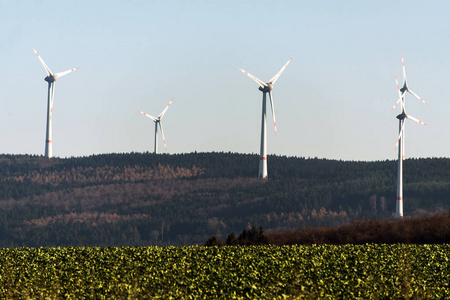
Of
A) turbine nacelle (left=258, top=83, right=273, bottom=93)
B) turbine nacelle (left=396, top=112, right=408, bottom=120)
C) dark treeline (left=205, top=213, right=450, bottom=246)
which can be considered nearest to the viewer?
dark treeline (left=205, top=213, right=450, bottom=246)

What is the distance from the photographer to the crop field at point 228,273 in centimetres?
2969

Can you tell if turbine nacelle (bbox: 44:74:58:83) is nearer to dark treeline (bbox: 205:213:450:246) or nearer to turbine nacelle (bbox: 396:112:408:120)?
turbine nacelle (bbox: 396:112:408:120)

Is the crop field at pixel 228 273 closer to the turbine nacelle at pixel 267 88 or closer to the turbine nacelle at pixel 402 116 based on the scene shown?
the turbine nacelle at pixel 402 116

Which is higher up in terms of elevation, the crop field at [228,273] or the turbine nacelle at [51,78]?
the turbine nacelle at [51,78]

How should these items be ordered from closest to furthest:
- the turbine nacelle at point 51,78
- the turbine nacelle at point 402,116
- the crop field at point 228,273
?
the crop field at point 228,273
the turbine nacelle at point 402,116
the turbine nacelle at point 51,78

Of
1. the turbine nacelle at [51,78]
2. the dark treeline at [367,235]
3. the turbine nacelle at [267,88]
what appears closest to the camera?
the dark treeline at [367,235]

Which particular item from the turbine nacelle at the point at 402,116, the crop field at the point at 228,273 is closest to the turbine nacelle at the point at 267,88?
the turbine nacelle at the point at 402,116

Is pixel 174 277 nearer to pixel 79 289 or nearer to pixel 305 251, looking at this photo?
pixel 79 289

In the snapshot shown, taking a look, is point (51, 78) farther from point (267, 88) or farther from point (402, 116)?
point (402, 116)

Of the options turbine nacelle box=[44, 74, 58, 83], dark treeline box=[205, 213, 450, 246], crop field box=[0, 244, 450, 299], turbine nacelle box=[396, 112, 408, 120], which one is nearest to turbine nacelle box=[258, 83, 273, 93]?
turbine nacelle box=[396, 112, 408, 120]

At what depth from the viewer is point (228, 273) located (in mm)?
33562

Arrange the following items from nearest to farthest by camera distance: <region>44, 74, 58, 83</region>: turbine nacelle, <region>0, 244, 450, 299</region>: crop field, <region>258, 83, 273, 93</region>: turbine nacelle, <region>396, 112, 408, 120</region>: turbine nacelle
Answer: <region>0, 244, 450, 299</region>: crop field < <region>396, 112, 408, 120</region>: turbine nacelle < <region>258, 83, 273, 93</region>: turbine nacelle < <region>44, 74, 58, 83</region>: turbine nacelle

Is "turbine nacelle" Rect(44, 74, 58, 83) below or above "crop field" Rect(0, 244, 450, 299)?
above

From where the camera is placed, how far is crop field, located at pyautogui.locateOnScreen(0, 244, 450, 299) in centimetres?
2969
